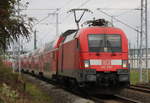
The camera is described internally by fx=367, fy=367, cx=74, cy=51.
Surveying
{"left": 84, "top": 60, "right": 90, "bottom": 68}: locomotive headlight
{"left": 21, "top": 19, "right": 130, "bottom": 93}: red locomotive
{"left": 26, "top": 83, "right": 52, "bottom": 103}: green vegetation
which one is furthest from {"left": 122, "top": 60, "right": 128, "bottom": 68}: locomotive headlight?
{"left": 26, "top": 83, "right": 52, "bottom": 103}: green vegetation

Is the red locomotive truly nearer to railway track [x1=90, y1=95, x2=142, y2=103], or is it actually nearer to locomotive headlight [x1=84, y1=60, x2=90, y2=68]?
locomotive headlight [x1=84, y1=60, x2=90, y2=68]

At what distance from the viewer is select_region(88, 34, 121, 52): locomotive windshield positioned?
15.9 meters

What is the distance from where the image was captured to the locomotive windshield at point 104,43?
15.9 metres

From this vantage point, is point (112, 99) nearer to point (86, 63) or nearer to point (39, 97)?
point (86, 63)

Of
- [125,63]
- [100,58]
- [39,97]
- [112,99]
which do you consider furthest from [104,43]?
[39,97]

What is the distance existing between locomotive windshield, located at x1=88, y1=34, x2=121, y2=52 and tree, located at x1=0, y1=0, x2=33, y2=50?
126 inches

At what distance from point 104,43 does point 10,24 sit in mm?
4147

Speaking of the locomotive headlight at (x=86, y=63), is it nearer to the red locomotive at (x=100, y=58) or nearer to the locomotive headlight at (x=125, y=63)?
the red locomotive at (x=100, y=58)

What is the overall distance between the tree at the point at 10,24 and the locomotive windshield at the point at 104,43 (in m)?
3.20

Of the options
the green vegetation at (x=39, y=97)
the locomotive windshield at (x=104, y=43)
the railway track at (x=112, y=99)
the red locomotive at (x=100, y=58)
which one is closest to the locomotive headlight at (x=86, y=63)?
the red locomotive at (x=100, y=58)

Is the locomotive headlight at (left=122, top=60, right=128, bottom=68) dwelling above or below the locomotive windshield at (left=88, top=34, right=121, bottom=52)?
below

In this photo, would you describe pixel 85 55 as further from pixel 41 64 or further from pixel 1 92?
pixel 41 64

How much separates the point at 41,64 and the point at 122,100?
57.4ft

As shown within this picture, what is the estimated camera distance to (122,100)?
15.6 m
